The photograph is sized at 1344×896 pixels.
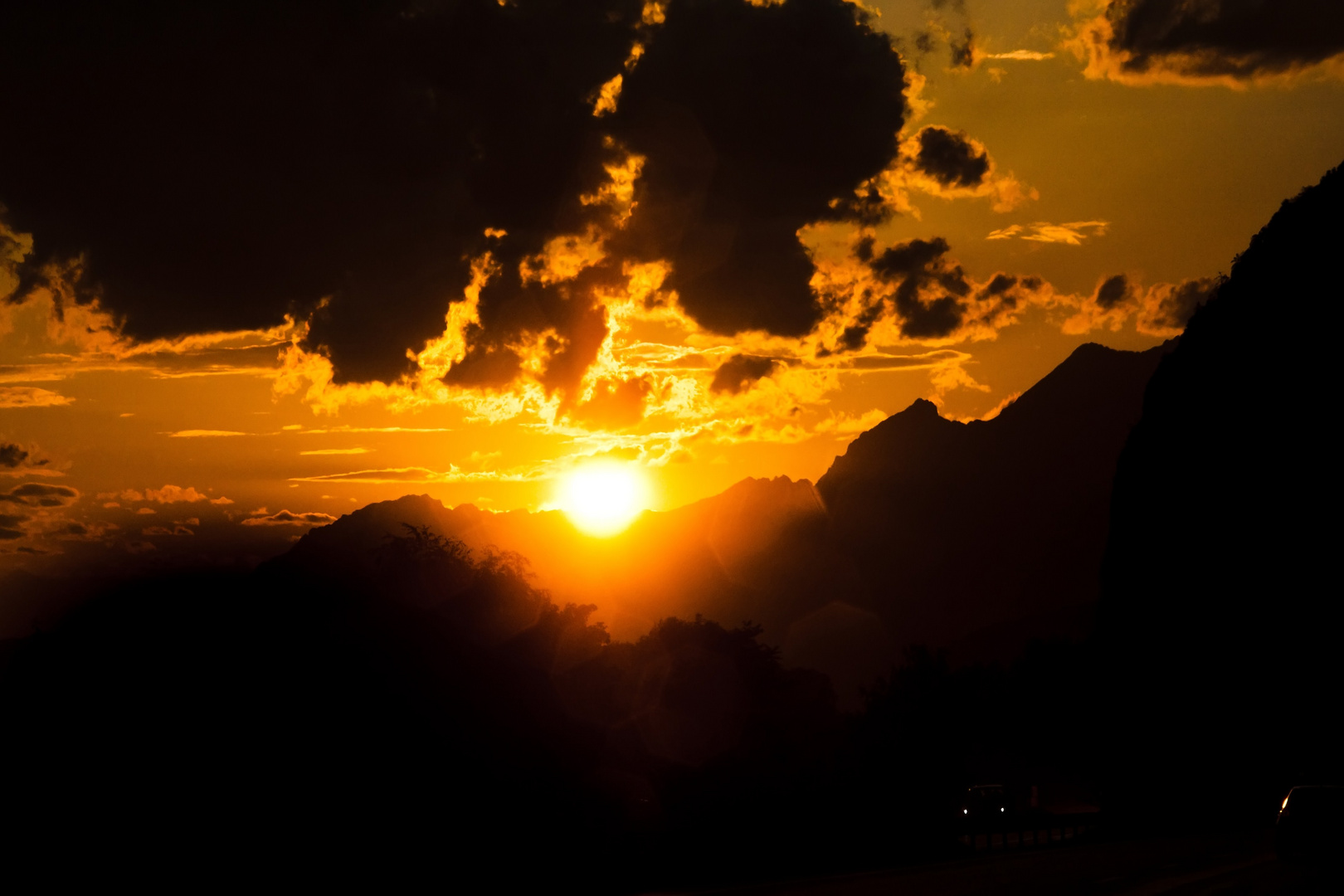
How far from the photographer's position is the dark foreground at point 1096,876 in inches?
843

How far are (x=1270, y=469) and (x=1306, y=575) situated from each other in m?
13.7

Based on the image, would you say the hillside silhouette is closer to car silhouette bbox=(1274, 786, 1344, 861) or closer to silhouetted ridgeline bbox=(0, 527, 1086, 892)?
silhouetted ridgeline bbox=(0, 527, 1086, 892)

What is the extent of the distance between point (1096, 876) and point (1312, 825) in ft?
23.0

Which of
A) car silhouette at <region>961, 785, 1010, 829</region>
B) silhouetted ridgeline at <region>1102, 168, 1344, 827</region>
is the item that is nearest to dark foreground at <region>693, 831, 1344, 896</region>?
car silhouette at <region>961, 785, 1010, 829</region>

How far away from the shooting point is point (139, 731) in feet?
94.0

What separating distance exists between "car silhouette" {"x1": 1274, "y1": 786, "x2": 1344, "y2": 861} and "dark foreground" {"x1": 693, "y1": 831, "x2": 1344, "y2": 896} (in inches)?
15.3

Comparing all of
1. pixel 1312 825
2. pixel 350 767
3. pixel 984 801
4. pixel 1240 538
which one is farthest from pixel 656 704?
pixel 1240 538

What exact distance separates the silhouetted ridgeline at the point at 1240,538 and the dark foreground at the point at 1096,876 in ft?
220

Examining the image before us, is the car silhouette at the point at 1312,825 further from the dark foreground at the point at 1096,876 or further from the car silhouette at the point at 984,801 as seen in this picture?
the car silhouette at the point at 984,801

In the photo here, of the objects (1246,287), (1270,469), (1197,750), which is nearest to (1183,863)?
(1197,750)

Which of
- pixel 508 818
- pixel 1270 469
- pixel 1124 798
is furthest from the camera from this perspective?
pixel 1270 469

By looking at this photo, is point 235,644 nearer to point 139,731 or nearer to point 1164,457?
point 139,731

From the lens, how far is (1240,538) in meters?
118

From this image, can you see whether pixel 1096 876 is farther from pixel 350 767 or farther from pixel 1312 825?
pixel 350 767
